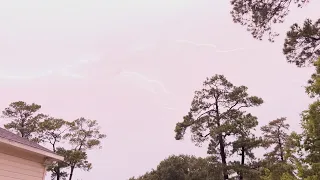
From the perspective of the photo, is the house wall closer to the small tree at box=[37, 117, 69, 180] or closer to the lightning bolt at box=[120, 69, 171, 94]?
the small tree at box=[37, 117, 69, 180]

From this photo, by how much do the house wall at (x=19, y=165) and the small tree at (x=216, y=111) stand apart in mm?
14789

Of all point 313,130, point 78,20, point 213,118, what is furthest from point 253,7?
point 78,20

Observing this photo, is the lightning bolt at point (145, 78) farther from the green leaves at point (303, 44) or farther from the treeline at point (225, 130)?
the green leaves at point (303, 44)

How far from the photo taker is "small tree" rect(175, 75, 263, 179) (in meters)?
23.8

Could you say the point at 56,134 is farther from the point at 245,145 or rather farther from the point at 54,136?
the point at 245,145

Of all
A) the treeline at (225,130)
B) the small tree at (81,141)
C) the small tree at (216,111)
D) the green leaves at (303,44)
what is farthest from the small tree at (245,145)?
the small tree at (81,141)

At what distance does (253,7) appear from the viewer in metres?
11.7

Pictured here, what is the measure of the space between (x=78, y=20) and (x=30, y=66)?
14.8m

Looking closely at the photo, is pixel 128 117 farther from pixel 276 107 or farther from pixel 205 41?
pixel 276 107

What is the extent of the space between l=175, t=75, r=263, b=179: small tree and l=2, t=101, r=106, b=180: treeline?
9201 mm

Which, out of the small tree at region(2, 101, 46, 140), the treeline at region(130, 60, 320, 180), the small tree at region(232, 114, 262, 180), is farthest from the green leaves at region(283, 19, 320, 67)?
the small tree at region(2, 101, 46, 140)

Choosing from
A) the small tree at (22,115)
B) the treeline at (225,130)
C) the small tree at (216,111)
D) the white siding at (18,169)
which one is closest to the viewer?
the white siding at (18,169)

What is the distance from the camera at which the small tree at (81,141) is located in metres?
26.3

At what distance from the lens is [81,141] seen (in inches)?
1123
